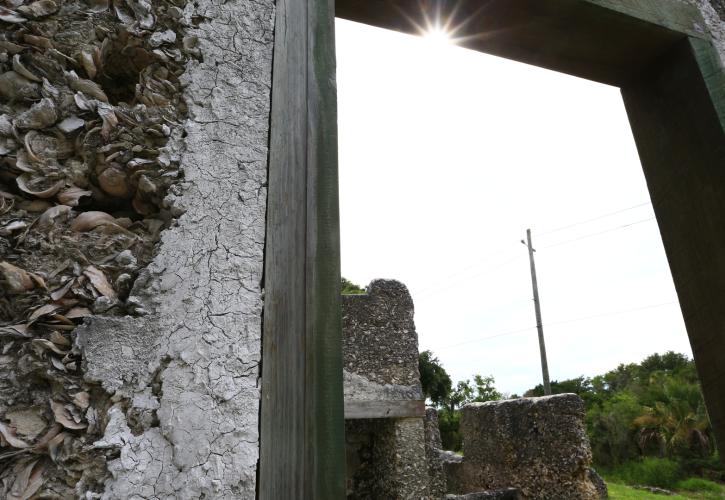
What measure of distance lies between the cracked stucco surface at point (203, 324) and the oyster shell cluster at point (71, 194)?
1.3 inches

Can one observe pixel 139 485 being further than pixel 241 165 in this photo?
No

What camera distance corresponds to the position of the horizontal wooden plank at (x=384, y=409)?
649 cm

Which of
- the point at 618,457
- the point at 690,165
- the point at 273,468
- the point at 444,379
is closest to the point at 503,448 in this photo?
the point at 690,165

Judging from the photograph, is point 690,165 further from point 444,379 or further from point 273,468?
point 444,379

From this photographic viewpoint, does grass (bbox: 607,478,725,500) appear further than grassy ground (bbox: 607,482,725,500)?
Yes

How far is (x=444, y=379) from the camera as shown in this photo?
59.3 ft

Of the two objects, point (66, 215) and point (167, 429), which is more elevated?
point (66, 215)

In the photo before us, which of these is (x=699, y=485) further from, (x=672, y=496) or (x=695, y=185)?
(x=695, y=185)

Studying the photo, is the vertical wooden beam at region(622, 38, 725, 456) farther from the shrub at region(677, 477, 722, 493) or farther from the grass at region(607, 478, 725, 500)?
the shrub at region(677, 477, 722, 493)

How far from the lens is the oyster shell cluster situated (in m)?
0.75

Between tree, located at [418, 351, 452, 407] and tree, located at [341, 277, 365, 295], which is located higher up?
tree, located at [341, 277, 365, 295]

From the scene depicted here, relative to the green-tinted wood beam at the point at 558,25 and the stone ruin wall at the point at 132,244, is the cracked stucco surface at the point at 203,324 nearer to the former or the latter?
the stone ruin wall at the point at 132,244

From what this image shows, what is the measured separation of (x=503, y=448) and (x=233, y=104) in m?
7.20

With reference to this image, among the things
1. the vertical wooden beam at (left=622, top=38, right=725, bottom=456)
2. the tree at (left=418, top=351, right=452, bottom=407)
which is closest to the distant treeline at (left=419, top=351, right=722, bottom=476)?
the tree at (left=418, top=351, right=452, bottom=407)
